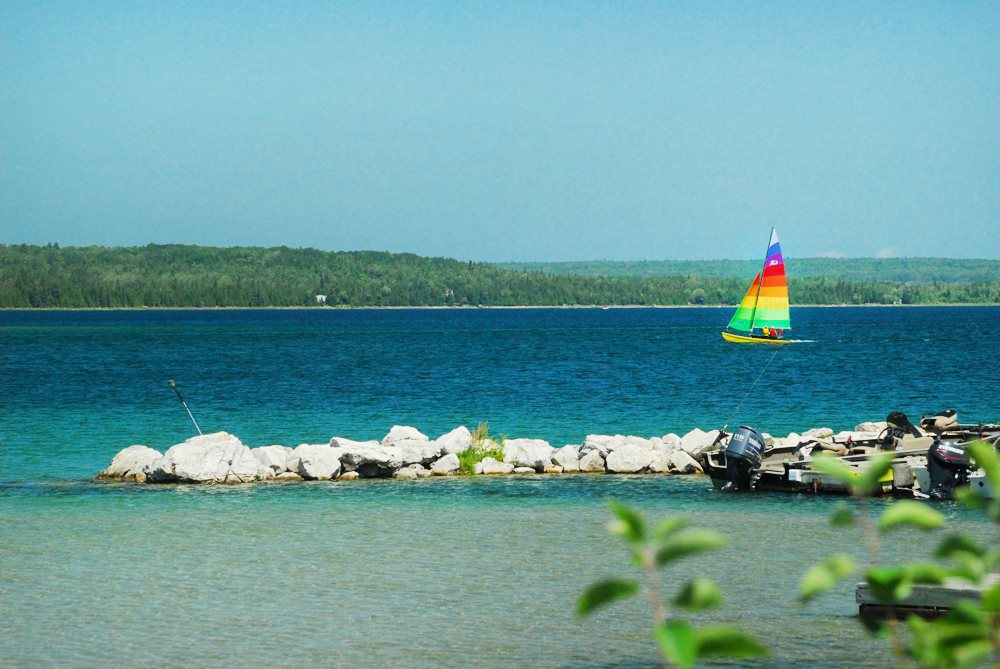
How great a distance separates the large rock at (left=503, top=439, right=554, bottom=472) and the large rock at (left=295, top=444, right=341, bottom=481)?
3406 mm

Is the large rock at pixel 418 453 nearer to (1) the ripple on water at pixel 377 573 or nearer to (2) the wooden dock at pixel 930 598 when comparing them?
(1) the ripple on water at pixel 377 573

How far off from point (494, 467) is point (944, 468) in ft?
27.9

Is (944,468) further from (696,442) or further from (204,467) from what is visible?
(204,467)

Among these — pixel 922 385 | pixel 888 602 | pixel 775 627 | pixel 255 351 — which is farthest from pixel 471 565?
pixel 255 351

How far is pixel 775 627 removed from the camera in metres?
12.1

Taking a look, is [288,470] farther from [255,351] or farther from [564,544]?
[255,351]

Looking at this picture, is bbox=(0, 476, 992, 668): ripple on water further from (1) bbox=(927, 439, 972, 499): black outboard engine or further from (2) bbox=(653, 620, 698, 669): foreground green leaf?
(2) bbox=(653, 620, 698, 669): foreground green leaf

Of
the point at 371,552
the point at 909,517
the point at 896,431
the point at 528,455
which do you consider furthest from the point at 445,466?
the point at 909,517

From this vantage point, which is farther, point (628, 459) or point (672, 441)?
point (672, 441)

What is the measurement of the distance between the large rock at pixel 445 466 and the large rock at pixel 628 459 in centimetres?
301

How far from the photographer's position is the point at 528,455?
80.9 feet

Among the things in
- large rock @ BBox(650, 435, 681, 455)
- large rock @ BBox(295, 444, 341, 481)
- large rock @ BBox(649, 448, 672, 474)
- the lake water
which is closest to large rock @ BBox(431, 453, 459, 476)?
the lake water

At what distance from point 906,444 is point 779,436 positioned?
1114 centimetres

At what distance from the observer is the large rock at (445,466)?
2389cm
